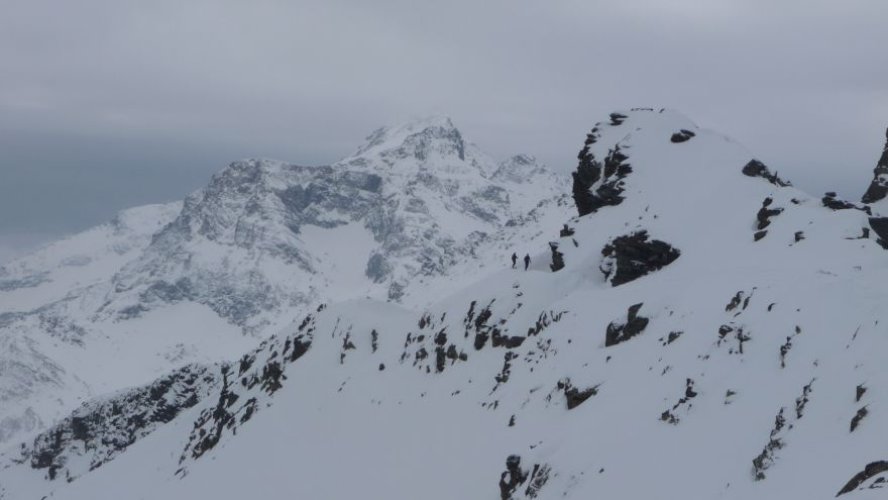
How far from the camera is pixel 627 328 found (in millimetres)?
37594

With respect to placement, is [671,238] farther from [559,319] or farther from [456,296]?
[456,296]

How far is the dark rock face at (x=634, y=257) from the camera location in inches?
1822

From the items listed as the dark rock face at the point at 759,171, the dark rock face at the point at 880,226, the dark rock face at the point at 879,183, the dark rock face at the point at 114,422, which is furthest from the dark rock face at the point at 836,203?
the dark rock face at the point at 114,422

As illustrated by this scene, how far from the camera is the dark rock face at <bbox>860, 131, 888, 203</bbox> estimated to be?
49.1 metres

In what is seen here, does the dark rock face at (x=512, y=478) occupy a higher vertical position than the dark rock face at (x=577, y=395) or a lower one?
lower

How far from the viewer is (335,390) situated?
61.4 metres

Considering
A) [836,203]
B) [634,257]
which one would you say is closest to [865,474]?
[836,203]

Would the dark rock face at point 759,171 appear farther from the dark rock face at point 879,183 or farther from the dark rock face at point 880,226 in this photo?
the dark rock face at point 880,226

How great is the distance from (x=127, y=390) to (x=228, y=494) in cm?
9947

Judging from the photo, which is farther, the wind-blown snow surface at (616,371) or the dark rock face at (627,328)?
the dark rock face at (627,328)

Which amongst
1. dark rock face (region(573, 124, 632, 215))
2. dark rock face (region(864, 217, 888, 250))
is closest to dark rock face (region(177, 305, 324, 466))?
dark rock face (region(573, 124, 632, 215))

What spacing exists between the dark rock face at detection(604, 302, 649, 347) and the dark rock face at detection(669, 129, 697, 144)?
86.2 feet

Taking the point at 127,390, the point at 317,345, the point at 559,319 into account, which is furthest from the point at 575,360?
the point at 127,390

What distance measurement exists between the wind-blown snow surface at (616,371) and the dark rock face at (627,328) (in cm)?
10
